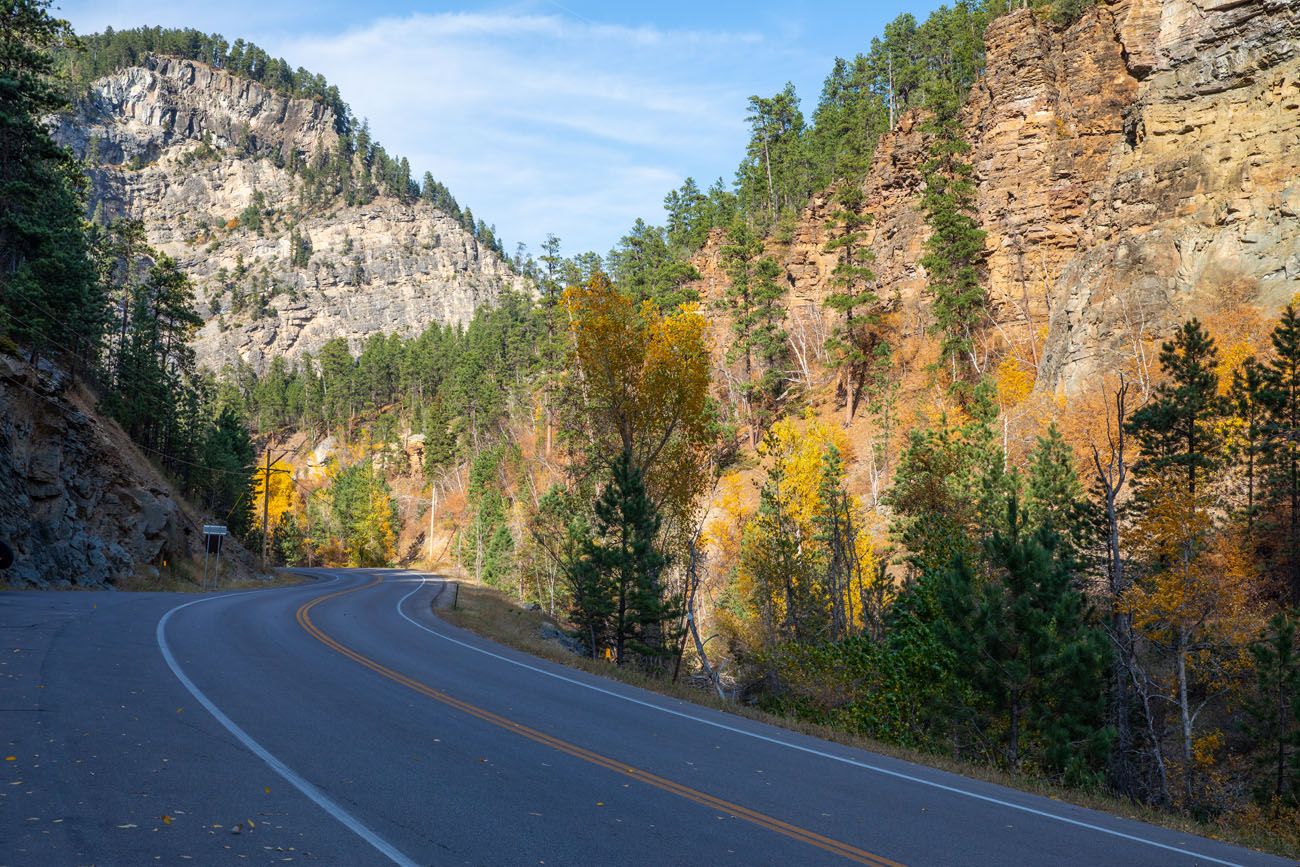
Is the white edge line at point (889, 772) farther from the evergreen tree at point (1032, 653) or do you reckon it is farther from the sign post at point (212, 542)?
the sign post at point (212, 542)

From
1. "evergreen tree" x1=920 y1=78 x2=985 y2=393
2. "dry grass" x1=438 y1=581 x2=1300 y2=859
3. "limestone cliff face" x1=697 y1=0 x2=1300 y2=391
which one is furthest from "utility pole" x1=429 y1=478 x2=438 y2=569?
"dry grass" x1=438 y1=581 x2=1300 y2=859

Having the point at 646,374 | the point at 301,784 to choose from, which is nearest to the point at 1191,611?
the point at 646,374

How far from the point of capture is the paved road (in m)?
5.58

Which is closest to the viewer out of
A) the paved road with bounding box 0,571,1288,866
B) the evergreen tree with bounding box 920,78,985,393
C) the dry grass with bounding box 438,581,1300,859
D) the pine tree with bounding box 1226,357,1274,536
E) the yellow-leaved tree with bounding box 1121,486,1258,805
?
the paved road with bounding box 0,571,1288,866

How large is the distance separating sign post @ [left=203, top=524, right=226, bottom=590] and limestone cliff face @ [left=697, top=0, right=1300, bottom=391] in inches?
1741

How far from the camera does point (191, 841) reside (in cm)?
526

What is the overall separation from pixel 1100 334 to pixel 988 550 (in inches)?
1058

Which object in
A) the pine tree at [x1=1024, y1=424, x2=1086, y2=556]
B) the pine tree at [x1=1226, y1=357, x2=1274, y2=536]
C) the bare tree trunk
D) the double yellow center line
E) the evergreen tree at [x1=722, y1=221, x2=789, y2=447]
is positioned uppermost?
the evergreen tree at [x1=722, y1=221, x2=789, y2=447]

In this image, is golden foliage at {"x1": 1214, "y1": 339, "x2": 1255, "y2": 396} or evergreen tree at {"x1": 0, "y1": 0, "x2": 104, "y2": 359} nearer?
evergreen tree at {"x1": 0, "y1": 0, "x2": 104, "y2": 359}

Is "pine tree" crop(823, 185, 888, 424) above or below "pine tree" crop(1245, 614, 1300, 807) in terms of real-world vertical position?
above

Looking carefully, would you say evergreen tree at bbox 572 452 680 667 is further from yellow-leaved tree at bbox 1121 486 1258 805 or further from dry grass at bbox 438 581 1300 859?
yellow-leaved tree at bbox 1121 486 1258 805

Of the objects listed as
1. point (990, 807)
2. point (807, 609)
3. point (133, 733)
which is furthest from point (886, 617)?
point (133, 733)

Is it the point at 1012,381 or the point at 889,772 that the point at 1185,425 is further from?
the point at 889,772

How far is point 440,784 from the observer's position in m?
7.08
